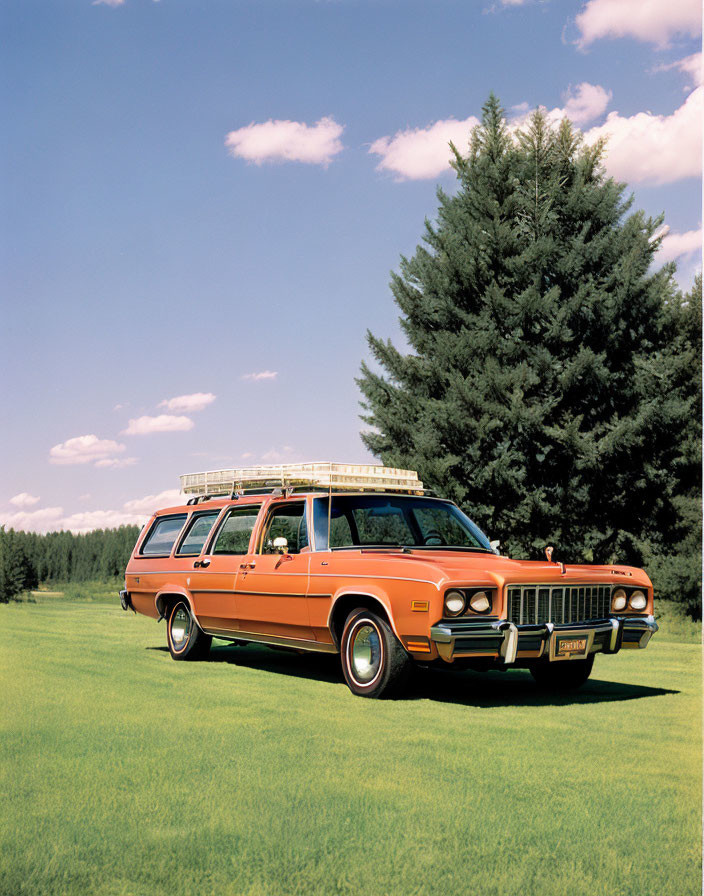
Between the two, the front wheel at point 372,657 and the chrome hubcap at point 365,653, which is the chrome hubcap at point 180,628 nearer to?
the front wheel at point 372,657

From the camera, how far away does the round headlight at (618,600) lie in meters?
9.13

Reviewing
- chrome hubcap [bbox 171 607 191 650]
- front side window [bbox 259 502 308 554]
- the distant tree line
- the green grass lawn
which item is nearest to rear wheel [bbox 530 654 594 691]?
the green grass lawn

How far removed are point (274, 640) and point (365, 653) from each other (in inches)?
68.0

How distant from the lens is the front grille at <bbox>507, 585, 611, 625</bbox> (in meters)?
8.25

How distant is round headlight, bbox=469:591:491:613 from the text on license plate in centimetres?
75

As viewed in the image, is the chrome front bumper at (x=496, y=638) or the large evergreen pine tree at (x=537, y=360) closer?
the chrome front bumper at (x=496, y=638)

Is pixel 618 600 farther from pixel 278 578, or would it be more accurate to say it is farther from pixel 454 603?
pixel 278 578

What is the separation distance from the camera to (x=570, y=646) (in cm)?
838

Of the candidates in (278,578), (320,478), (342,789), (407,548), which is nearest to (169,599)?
(278,578)

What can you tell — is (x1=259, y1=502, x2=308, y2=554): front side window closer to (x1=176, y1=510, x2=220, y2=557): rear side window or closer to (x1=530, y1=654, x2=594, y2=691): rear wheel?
(x1=176, y1=510, x2=220, y2=557): rear side window

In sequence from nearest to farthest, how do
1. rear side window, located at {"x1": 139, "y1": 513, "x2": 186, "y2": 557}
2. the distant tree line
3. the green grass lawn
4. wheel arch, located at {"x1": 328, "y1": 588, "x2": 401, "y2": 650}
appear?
the green grass lawn, wheel arch, located at {"x1": 328, "y1": 588, "x2": 401, "y2": 650}, rear side window, located at {"x1": 139, "y1": 513, "x2": 186, "y2": 557}, the distant tree line

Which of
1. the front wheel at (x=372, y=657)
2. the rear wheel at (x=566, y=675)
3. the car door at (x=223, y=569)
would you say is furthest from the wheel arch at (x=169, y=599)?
the rear wheel at (x=566, y=675)

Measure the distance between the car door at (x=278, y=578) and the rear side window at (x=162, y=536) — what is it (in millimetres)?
2085

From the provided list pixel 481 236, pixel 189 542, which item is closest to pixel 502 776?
pixel 189 542
